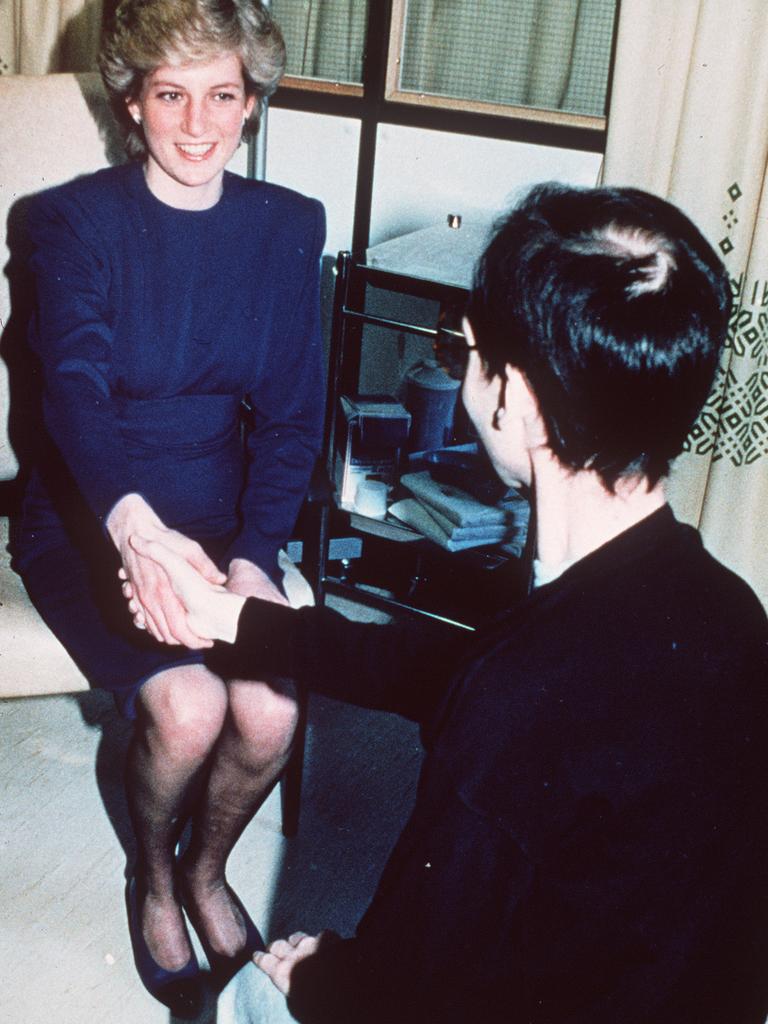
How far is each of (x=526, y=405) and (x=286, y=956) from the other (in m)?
0.61

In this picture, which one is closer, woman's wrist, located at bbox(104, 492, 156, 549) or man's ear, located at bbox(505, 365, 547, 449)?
man's ear, located at bbox(505, 365, 547, 449)

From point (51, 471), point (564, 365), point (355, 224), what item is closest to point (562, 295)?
point (564, 365)

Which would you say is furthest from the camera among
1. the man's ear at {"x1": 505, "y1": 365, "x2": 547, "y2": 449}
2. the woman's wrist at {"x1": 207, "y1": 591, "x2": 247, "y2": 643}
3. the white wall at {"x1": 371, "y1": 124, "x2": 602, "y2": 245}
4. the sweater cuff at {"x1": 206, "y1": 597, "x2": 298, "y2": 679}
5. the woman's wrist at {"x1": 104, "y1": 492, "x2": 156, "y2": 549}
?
the white wall at {"x1": 371, "y1": 124, "x2": 602, "y2": 245}

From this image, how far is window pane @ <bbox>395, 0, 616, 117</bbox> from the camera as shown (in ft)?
8.41

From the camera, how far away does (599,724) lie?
82 cm

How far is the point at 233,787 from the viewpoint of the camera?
61.4 inches

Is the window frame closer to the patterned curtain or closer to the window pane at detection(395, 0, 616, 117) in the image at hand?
the window pane at detection(395, 0, 616, 117)

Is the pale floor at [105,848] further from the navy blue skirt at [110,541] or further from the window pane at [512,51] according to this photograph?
the window pane at [512,51]

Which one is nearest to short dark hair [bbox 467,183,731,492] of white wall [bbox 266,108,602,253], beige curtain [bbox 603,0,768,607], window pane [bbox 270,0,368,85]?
beige curtain [bbox 603,0,768,607]

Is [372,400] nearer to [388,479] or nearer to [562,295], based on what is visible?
[388,479]

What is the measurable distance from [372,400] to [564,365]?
1.53 m

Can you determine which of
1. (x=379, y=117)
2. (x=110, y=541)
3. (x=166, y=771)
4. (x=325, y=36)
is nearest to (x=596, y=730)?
(x=166, y=771)

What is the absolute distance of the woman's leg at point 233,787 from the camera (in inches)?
59.2

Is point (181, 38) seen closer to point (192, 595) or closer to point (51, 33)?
point (192, 595)
